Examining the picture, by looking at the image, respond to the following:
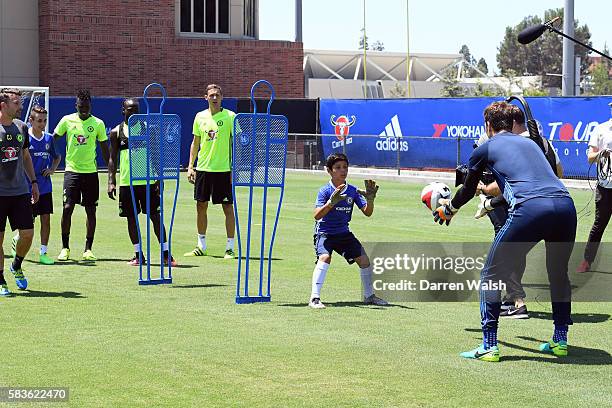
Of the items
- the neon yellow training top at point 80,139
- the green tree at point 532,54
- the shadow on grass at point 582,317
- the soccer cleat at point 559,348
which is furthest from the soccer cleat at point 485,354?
the green tree at point 532,54

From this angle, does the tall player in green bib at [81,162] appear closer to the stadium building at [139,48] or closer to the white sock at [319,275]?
the white sock at [319,275]

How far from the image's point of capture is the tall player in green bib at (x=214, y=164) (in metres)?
15.9

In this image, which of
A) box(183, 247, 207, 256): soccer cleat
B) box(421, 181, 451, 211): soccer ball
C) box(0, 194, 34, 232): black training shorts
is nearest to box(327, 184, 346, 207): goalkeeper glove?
box(421, 181, 451, 211): soccer ball

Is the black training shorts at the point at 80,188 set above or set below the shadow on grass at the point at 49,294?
above

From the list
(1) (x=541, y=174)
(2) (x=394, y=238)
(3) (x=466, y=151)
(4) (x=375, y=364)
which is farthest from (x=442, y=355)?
(3) (x=466, y=151)

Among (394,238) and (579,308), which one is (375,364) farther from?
(394,238)

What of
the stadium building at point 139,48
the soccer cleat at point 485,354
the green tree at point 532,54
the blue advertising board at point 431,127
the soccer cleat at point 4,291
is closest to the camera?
the soccer cleat at point 485,354

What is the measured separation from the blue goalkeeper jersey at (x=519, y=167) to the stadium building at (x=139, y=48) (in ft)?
139

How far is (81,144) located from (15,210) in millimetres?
3643

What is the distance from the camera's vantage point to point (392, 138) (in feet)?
120

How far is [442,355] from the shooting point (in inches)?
366

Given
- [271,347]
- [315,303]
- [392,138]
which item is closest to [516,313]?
[315,303]

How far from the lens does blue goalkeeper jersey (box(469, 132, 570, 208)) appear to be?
8930 millimetres

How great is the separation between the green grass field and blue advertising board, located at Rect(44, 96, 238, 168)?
2658cm
